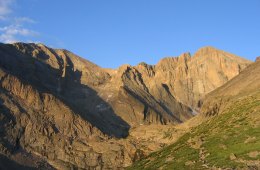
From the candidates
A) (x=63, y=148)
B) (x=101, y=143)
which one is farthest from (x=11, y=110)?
(x=101, y=143)

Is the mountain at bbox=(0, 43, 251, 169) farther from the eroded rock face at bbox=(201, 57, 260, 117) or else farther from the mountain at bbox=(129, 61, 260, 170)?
the mountain at bbox=(129, 61, 260, 170)

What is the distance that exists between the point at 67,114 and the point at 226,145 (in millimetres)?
86837

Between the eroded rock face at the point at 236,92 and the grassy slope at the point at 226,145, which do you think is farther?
the eroded rock face at the point at 236,92

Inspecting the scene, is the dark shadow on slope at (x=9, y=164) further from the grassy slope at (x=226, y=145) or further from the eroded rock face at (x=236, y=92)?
the grassy slope at (x=226, y=145)

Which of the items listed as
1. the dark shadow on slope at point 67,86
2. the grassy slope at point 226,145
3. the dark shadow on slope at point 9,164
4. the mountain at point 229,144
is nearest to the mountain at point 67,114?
the dark shadow on slope at point 67,86

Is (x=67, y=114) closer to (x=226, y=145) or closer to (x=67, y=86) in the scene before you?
(x=67, y=86)

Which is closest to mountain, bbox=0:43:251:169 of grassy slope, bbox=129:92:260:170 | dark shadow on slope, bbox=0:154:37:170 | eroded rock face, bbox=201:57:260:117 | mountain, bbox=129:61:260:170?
dark shadow on slope, bbox=0:154:37:170

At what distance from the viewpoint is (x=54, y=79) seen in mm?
169750

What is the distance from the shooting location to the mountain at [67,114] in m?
115

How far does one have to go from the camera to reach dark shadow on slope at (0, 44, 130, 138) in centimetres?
13975

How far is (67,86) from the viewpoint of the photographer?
176 m

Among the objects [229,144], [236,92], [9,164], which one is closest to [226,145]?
[229,144]

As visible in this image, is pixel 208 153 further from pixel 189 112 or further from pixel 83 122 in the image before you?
pixel 189 112

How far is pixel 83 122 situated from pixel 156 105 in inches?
2280
